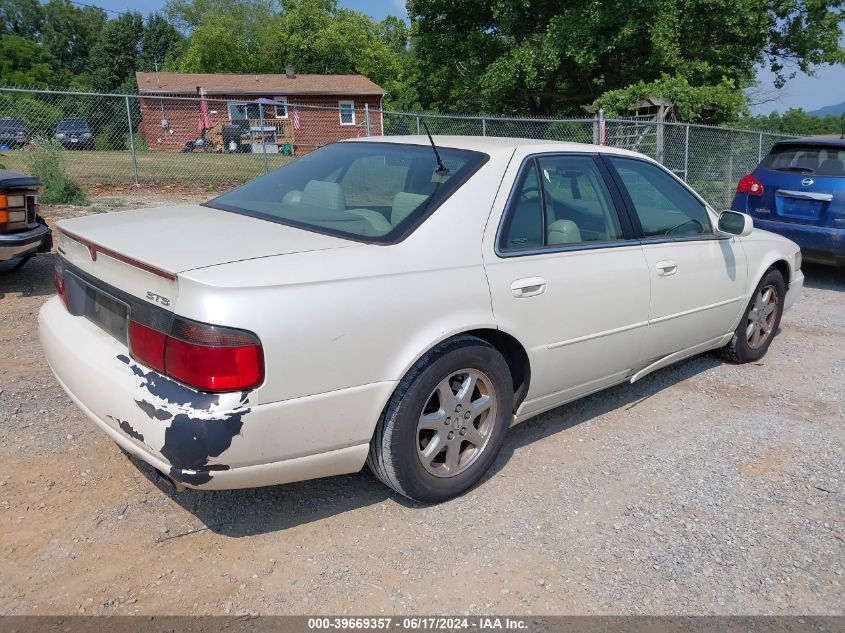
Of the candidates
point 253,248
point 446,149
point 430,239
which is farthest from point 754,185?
point 253,248

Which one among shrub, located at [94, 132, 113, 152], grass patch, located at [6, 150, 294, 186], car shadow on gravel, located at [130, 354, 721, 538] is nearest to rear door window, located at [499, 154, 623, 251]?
car shadow on gravel, located at [130, 354, 721, 538]

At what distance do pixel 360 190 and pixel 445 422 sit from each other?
1240mm

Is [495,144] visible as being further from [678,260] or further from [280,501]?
[280,501]

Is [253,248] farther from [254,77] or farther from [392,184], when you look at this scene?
[254,77]

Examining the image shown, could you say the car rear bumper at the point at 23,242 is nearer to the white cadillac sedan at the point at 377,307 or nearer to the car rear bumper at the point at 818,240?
the white cadillac sedan at the point at 377,307

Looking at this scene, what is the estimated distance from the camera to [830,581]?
2.73 meters

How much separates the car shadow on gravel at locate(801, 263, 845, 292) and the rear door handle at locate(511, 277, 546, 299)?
20.4 ft

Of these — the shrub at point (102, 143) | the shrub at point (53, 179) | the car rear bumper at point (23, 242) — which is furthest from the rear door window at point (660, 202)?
the shrub at point (102, 143)

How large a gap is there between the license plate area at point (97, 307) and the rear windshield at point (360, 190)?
0.82 metres

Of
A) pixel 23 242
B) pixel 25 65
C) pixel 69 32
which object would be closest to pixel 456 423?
pixel 23 242

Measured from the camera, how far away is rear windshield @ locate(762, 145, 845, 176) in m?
7.55

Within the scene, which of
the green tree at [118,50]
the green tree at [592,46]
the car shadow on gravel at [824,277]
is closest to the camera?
→ the car shadow on gravel at [824,277]

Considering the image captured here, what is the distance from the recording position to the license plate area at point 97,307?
2.71 meters

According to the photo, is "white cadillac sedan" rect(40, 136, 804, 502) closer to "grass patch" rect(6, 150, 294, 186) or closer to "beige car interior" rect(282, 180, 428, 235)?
"beige car interior" rect(282, 180, 428, 235)
